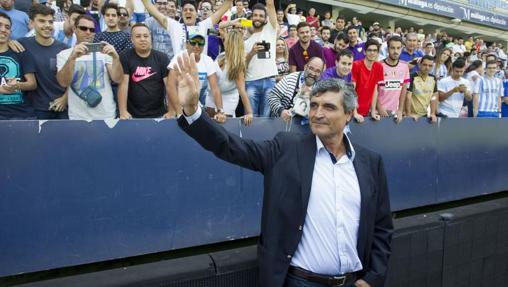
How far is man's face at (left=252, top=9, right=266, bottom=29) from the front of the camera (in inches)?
218

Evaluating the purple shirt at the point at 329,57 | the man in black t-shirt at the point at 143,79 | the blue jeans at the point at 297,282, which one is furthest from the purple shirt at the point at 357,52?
the blue jeans at the point at 297,282

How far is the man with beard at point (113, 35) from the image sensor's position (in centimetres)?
472

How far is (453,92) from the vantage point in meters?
6.32

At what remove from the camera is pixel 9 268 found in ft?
9.08

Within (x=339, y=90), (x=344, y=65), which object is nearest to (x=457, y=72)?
(x=344, y=65)

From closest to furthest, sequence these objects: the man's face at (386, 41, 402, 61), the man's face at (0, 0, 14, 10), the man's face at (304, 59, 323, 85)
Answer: the man's face at (304, 59, 323, 85)
the man's face at (0, 0, 14, 10)
the man's face at (386, 41, 402, 61)

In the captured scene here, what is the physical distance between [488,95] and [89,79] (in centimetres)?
644

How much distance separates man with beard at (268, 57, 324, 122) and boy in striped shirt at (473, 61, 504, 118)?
13.4 feet

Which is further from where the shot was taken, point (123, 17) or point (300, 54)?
point (300, 54)

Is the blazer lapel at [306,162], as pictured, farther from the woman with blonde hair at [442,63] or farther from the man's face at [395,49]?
the woman with blonde hair at [442,63]

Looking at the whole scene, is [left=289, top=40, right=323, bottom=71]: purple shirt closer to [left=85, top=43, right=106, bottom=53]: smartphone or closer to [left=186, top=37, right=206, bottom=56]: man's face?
[left=186, top=37, right=206, bottom=56]: man's face

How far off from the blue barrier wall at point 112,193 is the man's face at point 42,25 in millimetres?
1540

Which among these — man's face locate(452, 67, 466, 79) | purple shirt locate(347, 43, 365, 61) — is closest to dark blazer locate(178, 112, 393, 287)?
man's face locate(452, 67, 466, 79)

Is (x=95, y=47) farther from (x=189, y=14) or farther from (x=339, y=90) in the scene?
(x=339, y=90)
